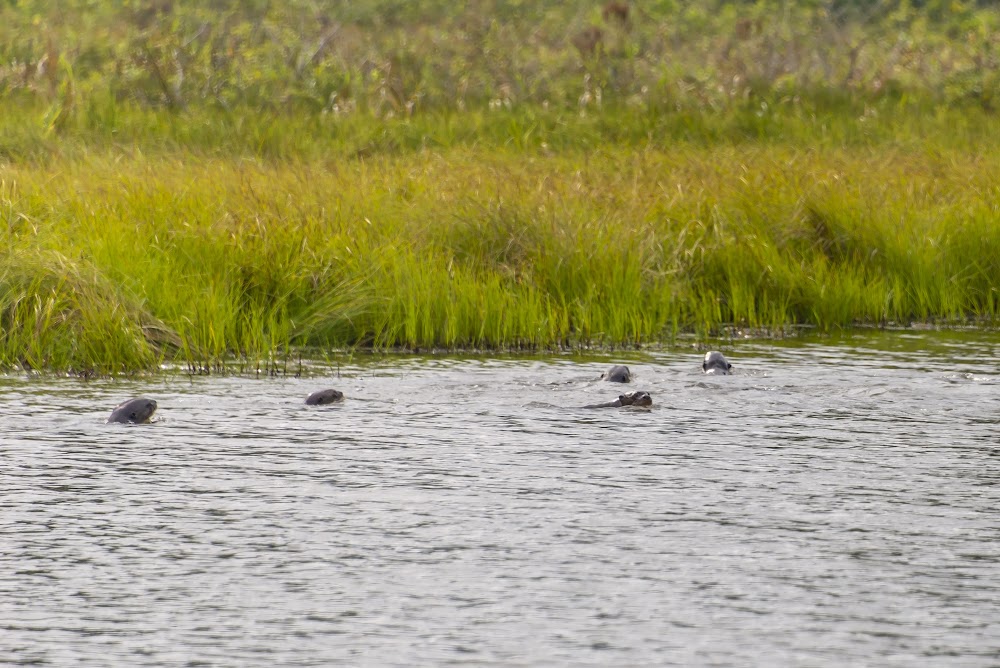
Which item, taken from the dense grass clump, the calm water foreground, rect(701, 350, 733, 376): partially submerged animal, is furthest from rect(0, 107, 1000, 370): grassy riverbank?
rect(701, 350, 733, 376): partially submerged animal

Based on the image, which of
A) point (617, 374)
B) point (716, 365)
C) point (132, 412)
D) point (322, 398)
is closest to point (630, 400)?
point (617, 374)

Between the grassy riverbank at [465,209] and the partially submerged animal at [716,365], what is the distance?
1217mm

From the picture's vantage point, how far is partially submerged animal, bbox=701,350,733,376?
8250 mm

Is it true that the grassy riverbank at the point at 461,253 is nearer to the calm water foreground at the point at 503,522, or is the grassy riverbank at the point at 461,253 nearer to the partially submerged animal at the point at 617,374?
the calm water foreground at the point at 503,522

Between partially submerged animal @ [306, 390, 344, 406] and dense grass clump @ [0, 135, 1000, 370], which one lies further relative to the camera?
Result: dense grass clump @ [0, 135, 1000, 370]

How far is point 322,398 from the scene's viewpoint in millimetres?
7422

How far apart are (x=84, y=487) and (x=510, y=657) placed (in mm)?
2299

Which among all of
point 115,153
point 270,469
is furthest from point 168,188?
point 270,469

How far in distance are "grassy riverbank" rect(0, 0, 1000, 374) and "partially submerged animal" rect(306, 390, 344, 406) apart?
1185mm

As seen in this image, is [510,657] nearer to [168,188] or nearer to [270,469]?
[270,469]

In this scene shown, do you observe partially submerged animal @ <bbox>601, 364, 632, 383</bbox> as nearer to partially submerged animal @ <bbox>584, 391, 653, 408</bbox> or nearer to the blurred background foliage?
partially submerged animal @ <bbox>584, 391, 653, 408</bbox>

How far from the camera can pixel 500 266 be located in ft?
32.0

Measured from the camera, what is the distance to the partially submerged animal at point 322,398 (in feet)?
24.3

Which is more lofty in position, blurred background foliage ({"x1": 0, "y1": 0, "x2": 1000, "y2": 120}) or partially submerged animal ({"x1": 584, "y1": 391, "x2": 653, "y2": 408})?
blurred background foliage ({"x1": 0, "y1": 0, "x2": 1000, "y2": 120})
